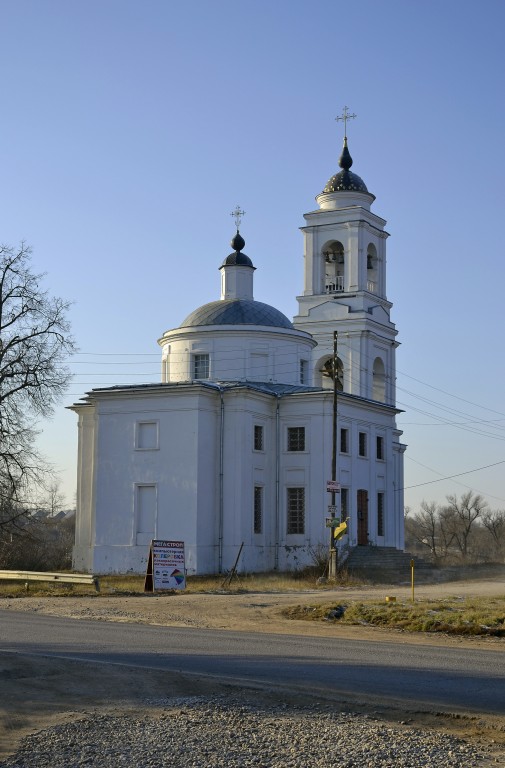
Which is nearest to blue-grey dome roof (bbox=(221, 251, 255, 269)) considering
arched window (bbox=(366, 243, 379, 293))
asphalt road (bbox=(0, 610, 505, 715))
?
arched window (bbox=(366, 243, 379, 293))

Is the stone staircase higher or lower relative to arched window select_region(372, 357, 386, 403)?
lower

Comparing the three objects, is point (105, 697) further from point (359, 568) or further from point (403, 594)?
point (359, 568)

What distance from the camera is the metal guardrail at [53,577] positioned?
107 ft

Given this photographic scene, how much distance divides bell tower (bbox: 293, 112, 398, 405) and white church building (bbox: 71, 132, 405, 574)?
5134mm

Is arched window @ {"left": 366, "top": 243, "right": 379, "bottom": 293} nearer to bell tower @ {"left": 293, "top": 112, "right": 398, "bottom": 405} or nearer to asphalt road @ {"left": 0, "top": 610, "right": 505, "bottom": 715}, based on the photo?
bell tower @ {"left": 293, "top": 112, "right": 398, "bottom": 405}

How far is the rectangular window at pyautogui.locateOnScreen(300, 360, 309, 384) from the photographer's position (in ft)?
171

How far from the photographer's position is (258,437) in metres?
47.2

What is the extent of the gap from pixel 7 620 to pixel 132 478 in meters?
24.1

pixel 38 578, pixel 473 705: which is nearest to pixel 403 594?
pixel 38 578

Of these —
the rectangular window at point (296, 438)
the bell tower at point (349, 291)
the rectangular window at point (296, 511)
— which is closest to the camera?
the rectangular window at point (296, 511)

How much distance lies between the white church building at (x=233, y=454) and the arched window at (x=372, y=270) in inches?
363

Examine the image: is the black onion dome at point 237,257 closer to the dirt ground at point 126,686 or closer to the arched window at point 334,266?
the arched window at point 334,266

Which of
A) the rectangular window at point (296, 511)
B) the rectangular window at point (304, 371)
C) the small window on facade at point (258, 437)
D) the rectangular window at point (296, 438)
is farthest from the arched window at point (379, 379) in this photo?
the small window on facade at point (258, 437)

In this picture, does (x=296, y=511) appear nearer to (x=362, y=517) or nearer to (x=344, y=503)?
(x=344, y=503)
